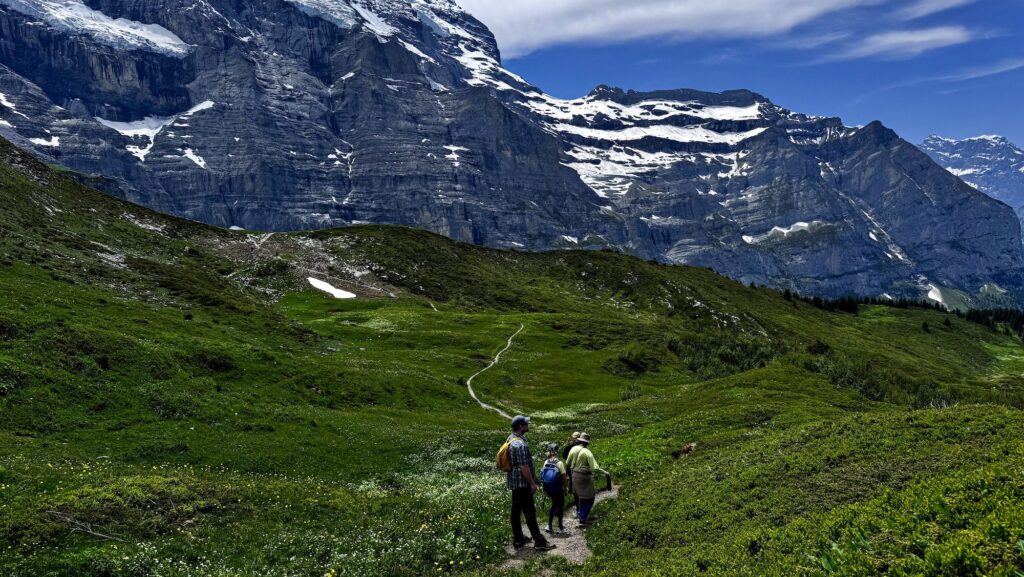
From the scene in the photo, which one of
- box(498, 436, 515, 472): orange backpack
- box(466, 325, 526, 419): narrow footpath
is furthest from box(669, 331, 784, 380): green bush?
box(498, 436, 515, 472): orange backpack

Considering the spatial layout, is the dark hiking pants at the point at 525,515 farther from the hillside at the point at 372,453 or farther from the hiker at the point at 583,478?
the hiker at the point at 583,478

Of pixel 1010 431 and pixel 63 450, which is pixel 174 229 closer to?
pixel 63 450

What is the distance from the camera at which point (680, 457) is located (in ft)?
113

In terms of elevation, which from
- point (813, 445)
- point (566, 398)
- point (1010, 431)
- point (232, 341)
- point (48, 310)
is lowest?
point (566, 398)

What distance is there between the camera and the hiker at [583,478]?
24.0 m

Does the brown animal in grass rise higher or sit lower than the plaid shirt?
lower

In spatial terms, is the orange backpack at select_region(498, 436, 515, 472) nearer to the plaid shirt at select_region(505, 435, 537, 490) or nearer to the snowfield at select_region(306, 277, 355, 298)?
the plaid shirt at select_region(505, 435, 537, 490)

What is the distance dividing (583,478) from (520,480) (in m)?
3.92

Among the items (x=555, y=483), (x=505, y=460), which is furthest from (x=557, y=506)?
(x=505, y=460)

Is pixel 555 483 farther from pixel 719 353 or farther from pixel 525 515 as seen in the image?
pixel 719 353

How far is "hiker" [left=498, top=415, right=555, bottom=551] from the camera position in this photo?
69.5 feet

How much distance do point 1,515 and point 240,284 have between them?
109121 mm

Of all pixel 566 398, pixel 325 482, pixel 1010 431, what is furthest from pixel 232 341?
pixel 1010 431

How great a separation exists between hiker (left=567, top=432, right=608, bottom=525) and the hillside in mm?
1282
